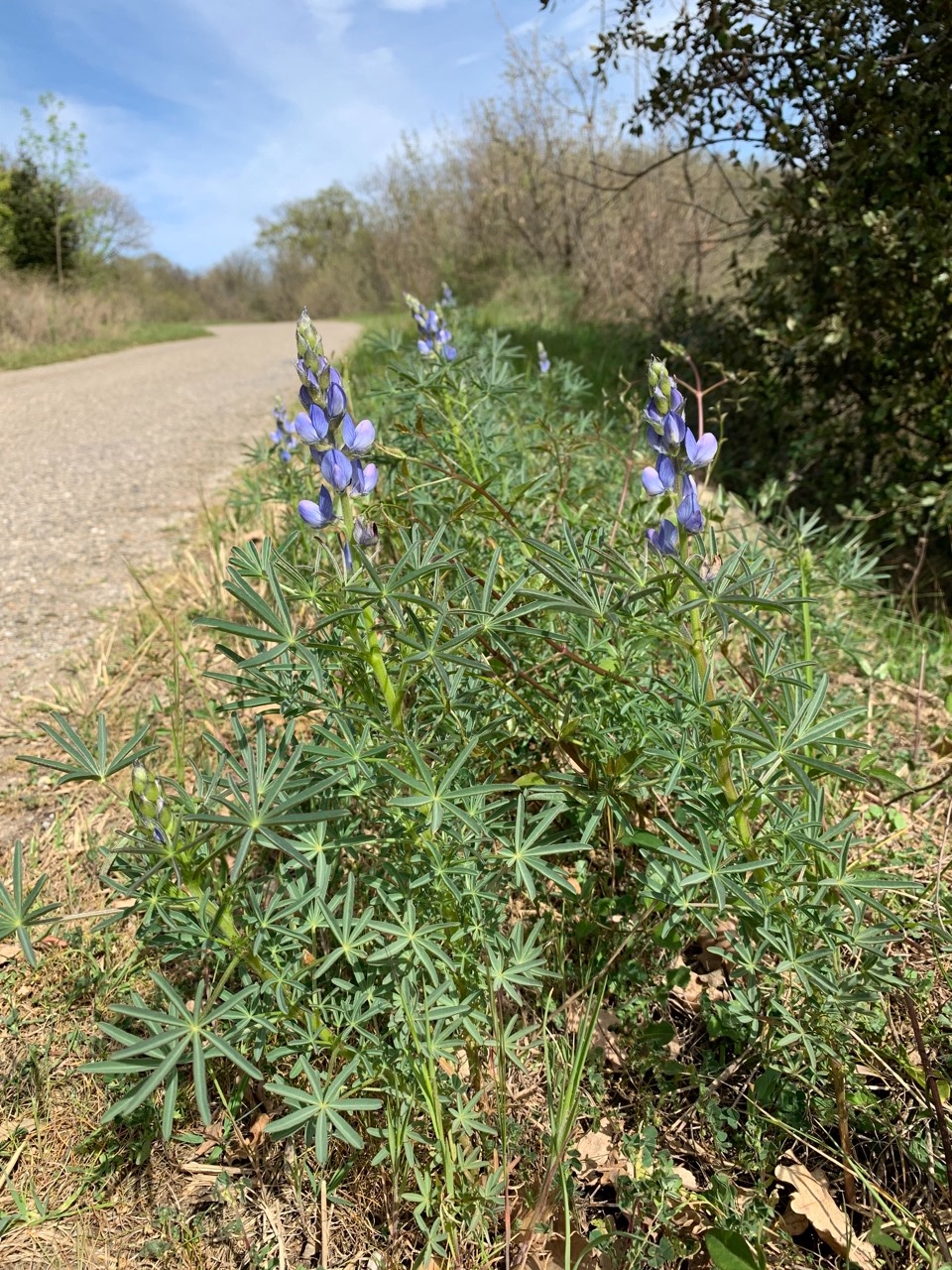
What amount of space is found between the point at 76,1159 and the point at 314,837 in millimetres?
845

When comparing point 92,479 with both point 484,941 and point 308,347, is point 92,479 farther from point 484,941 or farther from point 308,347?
point 484,941

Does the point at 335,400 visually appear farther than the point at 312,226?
No

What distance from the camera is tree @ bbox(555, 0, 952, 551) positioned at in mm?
3666

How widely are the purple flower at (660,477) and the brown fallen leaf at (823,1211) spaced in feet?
4.29

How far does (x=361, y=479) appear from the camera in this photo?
1444 mm

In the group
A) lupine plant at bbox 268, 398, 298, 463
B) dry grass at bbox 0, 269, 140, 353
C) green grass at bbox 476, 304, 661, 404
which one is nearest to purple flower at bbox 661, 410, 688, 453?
lupine plant at bbox 268, 398, 298, 463

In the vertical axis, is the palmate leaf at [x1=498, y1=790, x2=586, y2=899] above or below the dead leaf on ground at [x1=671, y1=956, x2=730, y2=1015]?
above

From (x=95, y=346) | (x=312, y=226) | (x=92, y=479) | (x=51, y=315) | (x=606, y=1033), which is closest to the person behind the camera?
(x=606, y=1033)

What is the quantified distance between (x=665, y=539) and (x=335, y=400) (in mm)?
642

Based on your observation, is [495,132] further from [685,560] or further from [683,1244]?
[683,1244]

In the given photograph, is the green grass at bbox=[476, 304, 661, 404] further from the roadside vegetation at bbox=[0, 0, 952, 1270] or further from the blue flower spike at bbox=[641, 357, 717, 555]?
the blue flower spike at bbox=[641, 357, 717, 555]

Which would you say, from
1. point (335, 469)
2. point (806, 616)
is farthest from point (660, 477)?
point (806, 616)

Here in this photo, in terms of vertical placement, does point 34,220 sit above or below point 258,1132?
above

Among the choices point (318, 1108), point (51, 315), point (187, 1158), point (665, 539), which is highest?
point (51, 315)
